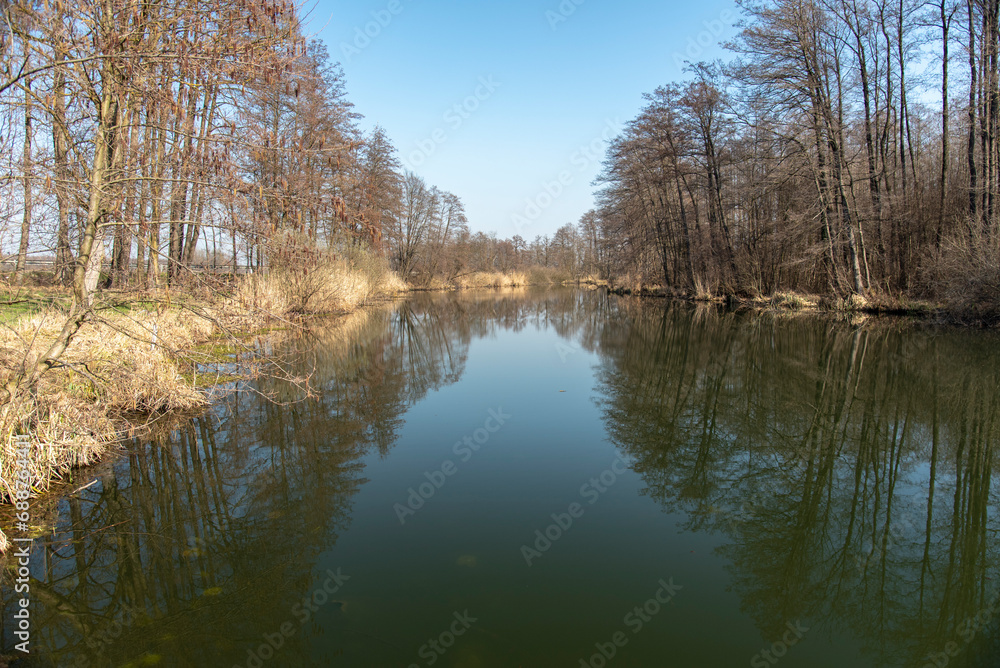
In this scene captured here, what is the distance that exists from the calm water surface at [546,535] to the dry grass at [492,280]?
37.9 metres

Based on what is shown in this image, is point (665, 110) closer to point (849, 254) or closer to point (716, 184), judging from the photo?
point (716, 184)

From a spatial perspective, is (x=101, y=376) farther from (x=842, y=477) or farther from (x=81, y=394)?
(x=842, y=477)

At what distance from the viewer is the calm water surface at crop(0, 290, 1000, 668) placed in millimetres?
2742

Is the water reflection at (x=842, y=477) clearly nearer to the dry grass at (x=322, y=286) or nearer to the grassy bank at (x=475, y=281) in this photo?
the dry grass at (x=322, y=286)

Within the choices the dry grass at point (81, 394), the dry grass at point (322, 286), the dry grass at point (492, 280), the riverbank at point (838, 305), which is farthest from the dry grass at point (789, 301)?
the dry grass at point (492, 280)

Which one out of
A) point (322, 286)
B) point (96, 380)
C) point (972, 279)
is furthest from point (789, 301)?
point (96, 380)

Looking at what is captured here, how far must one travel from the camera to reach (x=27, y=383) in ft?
13.9

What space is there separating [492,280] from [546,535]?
45.0 metres

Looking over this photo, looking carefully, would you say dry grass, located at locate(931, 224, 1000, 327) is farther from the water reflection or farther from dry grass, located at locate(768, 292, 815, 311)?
dry grass, located at locate(768, 292, 815, 311)

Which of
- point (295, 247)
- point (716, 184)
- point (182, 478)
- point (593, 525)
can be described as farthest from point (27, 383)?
point (716, 184)

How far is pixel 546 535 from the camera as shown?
3.82 meters

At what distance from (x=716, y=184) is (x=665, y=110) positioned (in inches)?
165

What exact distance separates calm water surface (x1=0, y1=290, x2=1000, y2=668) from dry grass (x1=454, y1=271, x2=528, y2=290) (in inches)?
1491

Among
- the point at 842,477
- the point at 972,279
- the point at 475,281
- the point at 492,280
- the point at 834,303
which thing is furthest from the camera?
the point at 492,280
